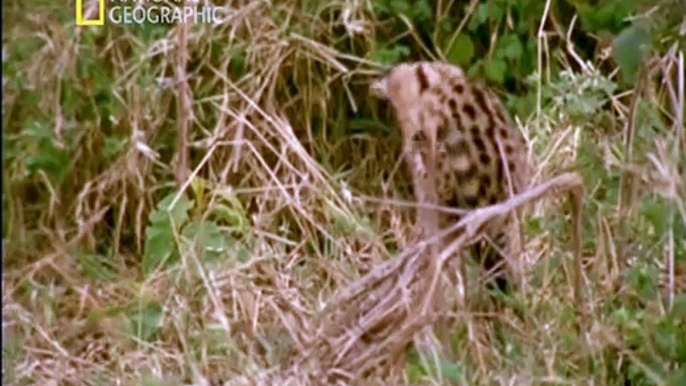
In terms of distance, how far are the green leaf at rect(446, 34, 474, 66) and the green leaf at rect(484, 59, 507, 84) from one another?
3 centimetres

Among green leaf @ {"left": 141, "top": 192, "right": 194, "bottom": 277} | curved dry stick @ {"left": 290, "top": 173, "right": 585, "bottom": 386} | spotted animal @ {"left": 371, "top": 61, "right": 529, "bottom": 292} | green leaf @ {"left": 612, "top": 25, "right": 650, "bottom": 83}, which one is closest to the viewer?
green leaf @ {"left": 612, "top": 25, "right": 650, "bottom": 83}

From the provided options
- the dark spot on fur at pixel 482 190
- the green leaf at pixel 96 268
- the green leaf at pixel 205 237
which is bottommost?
the green leaf at pixel 96 268

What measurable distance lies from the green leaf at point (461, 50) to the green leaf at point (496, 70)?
0.03 metres

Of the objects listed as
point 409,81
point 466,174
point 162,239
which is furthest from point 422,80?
point 162,239

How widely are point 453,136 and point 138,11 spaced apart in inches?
18.1

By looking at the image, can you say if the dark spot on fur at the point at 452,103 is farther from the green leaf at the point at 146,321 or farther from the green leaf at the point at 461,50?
the green leaf at the point at 146,321

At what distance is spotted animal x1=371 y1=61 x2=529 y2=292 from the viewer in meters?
1.79

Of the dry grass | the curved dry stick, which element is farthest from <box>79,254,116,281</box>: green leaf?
the curved dry stick

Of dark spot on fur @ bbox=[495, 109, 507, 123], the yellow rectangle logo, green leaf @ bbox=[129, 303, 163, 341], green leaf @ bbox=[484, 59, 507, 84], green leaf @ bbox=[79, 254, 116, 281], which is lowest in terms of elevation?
green leaf @ bbox=[129, 303, 163, 341]

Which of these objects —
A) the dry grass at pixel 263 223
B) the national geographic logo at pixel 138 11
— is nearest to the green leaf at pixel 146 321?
the dry grass at pixel 263 223

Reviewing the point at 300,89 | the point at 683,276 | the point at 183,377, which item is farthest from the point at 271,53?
the point at 683,276

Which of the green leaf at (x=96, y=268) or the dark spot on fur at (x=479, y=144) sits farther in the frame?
the dark spot on fur at (x=479, y=144)

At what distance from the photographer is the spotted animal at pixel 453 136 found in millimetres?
1786

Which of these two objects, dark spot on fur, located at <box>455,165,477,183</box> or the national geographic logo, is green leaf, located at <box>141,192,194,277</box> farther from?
dark spot on fur, located at <box>455,165,477,183</box>
